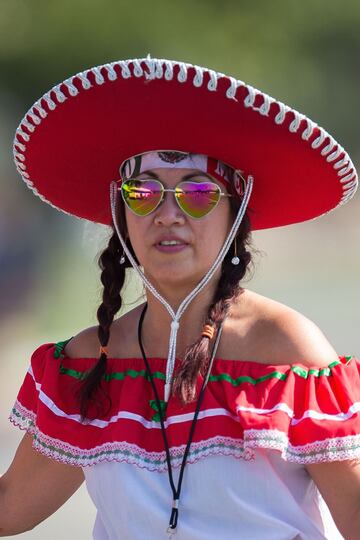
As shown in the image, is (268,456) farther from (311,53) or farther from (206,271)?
(311,53)

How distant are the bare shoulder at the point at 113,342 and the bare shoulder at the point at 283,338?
0.33 m

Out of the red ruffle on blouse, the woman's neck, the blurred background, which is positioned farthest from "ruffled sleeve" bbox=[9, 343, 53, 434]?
the blurred background

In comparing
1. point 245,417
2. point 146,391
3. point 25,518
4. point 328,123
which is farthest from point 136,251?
point 328,123

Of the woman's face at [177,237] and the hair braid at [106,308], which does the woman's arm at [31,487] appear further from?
the woman's face at [177,237]

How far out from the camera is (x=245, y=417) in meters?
2.11

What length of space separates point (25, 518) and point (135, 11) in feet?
39.1

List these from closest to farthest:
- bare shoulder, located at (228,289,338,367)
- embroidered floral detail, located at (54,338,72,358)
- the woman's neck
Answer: bare shoulder, located at (228,289,338,367), the woman's neck, embroidered floral detail, located at (54,338,72,358)

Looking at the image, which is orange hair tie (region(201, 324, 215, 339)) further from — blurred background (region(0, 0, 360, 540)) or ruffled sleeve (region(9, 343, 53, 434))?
blurred background (region(0, 0, 360, 540))

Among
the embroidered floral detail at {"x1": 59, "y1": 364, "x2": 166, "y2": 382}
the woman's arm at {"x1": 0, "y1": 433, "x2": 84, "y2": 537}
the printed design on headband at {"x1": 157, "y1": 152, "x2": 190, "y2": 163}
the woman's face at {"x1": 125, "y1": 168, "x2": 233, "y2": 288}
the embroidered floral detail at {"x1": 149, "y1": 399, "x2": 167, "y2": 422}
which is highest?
the printed design on headband at {"x1": 157, "y1": 152, "x2": 190, "y2": 163}

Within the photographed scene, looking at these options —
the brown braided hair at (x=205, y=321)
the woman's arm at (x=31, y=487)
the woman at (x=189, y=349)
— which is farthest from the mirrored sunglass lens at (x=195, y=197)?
the woman's arm at (x=31, y=487)

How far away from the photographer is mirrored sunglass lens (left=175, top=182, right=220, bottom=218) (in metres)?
2.22

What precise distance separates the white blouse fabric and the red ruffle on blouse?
37mm

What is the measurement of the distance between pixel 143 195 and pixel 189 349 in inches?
14.8

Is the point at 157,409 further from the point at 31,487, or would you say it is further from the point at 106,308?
the point at 31,487
